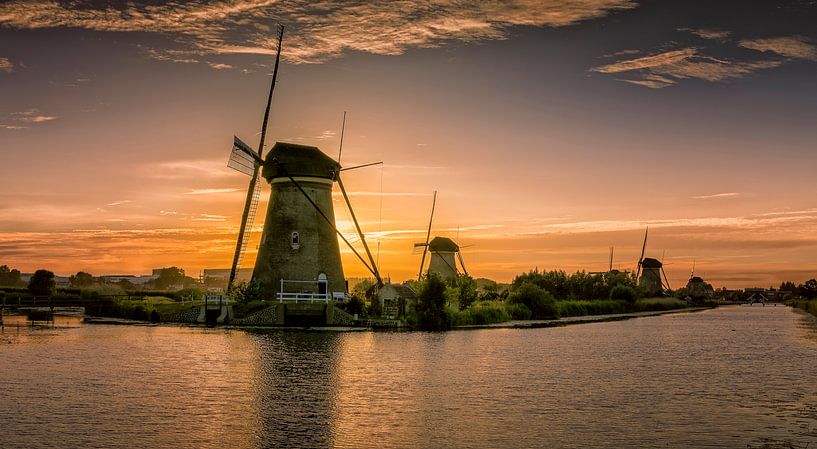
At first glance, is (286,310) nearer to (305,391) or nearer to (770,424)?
(305,391)

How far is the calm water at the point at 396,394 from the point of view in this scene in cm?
1723

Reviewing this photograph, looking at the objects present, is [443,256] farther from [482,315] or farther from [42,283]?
[42,283]

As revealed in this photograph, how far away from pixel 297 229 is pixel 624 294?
60.7 meters

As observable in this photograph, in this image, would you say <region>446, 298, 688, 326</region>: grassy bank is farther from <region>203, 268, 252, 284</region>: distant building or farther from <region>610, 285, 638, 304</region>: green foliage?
<region>203, 268, 252, 284</region>: distant building

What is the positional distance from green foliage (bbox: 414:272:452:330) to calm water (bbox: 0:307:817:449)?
454 inches

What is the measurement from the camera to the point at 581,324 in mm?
68500

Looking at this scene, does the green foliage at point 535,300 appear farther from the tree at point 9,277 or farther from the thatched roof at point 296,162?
the tree at point 9,277

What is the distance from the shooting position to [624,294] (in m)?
102

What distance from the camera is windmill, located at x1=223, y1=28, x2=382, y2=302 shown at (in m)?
54.1

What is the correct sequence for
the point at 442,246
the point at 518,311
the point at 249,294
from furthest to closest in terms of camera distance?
the point at 442,246
the point at 518,311
the point at 249,294

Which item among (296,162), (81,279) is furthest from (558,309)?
(81,279)

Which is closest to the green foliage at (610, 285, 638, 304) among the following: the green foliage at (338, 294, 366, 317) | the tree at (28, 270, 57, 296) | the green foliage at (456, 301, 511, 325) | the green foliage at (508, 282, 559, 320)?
the green foliage at (508, 282, 559, 320)

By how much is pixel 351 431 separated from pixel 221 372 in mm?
11597

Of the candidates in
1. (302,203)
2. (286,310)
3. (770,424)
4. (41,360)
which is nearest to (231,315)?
(286,310)
